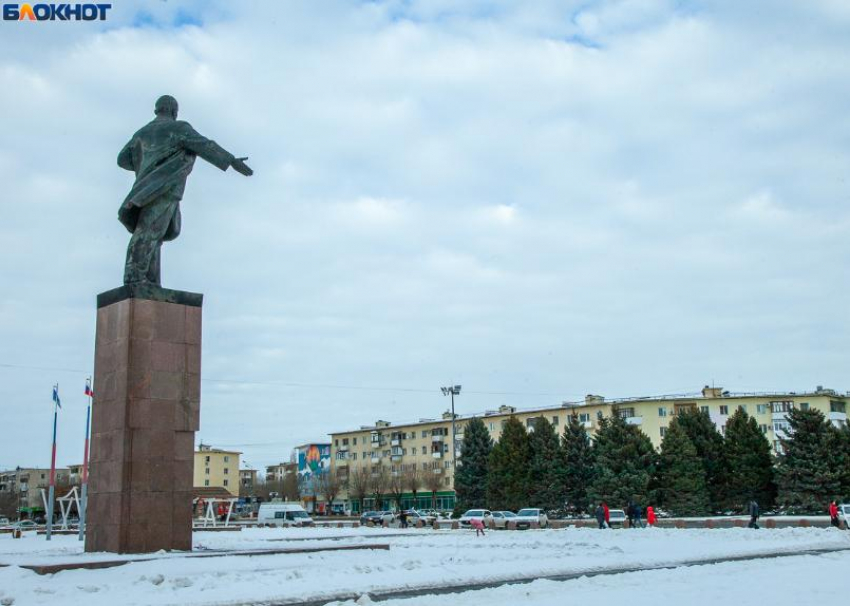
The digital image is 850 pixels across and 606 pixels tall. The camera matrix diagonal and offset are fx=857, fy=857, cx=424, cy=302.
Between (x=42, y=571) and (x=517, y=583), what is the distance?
25.3 ft

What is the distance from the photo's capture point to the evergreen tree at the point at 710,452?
2021 inches

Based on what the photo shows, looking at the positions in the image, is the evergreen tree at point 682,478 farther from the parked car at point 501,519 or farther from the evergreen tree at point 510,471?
the parked car at point 501,519

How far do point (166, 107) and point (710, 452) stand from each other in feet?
139

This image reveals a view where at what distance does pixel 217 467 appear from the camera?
430 ft

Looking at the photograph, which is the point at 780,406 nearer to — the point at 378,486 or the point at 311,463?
the point at 378,486

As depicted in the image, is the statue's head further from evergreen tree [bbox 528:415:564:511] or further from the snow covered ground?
evergreen tree [bbox 528:415:564:511]

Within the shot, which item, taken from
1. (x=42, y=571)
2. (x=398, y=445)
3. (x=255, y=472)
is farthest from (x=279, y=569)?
(x=255, y=472)

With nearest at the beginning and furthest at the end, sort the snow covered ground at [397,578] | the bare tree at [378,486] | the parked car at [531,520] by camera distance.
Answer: the snow covered ground at [397,578], the parked car at [531,520], the bare tree at [378,486]

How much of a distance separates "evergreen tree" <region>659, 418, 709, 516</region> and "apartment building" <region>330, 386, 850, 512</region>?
13.8 metres

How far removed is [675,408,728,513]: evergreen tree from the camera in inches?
2021

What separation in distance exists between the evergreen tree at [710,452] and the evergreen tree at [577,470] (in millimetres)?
6168

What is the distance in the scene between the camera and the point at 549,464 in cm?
5572

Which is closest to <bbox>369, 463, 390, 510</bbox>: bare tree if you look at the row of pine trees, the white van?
the white van

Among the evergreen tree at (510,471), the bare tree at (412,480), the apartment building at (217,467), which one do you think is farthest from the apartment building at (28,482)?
the evergreen tree at (510,471)
